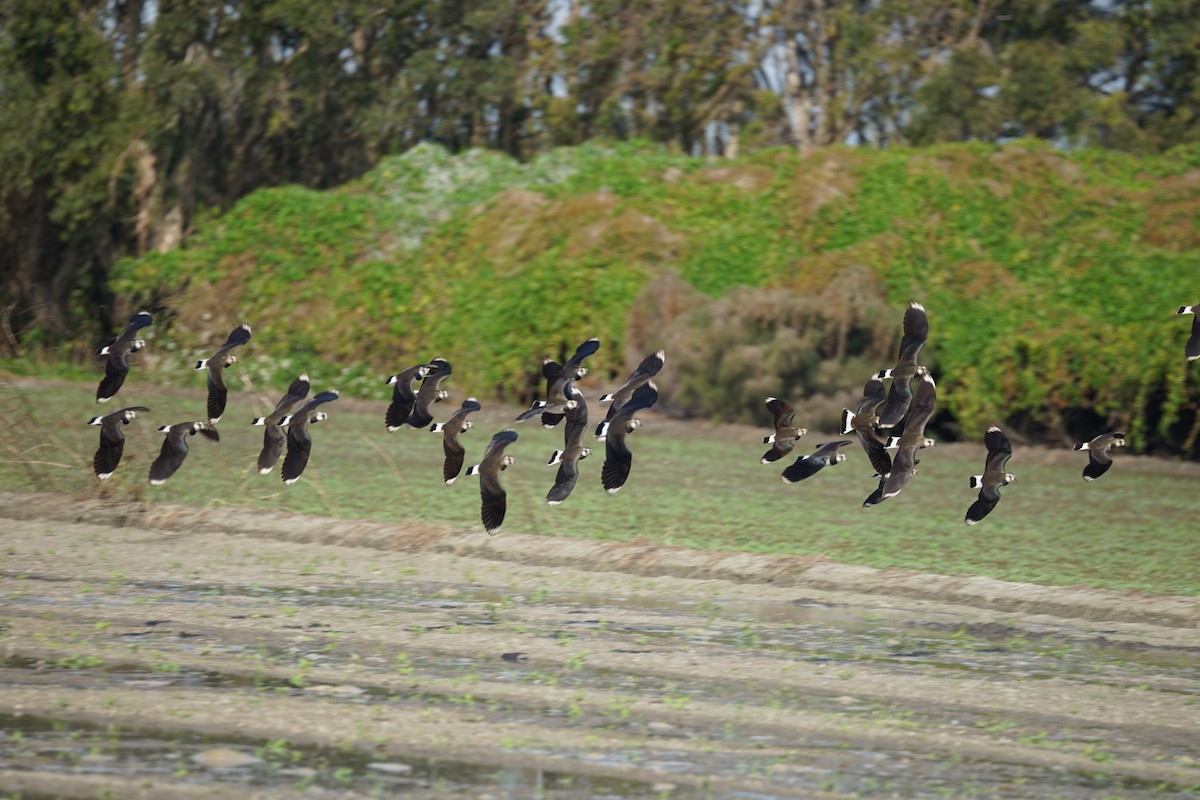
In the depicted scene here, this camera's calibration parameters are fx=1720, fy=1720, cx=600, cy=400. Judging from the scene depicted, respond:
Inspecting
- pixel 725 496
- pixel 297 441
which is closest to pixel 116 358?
pixel 297 441

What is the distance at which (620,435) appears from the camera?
28.4ft

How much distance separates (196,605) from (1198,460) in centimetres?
1217

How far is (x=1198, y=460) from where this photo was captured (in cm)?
1714

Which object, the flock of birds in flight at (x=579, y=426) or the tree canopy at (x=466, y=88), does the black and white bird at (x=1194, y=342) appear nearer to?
the flock of birds in flight at (x=579, y=426)

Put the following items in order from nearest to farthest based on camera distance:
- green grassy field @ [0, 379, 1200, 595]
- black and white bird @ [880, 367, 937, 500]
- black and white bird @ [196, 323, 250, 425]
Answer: black and white bird @ [880, 367, 937, 500], black and white bird @ [196, 323, 250, 425], green grassy field @ [0, 379, 1200, 595]

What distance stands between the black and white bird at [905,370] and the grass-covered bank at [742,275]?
336 inches

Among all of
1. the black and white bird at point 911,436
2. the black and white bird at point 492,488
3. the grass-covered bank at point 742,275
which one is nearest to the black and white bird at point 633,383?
the black and white bird at point 492,488

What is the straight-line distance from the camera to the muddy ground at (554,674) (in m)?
5.05

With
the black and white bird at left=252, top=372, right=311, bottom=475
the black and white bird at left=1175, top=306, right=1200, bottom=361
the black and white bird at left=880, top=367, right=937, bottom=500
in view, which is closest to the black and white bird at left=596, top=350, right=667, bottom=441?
the black and white bird at left=880, top=367, right=937, bottom=500

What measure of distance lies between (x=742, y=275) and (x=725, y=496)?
7370 millimetres

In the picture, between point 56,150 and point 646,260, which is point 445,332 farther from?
point 56,150

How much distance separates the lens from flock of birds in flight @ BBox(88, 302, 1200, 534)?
332 inches

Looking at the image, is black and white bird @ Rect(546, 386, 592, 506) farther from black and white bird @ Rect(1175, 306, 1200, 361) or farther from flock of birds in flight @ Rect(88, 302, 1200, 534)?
black and white bird @ Rect(1175, 306, 1200, 361)

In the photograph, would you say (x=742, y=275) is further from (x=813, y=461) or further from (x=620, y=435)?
(x=620, y=435)
